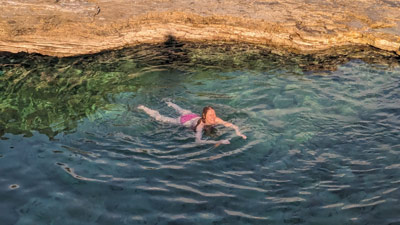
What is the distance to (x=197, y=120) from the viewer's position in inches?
336

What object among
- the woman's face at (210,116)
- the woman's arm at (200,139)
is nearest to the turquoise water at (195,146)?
the woman's arm at (200,139)

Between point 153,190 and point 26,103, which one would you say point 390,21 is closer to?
point 153,190

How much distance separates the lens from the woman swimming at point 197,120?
8031 millimetres

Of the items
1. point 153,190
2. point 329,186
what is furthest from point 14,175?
point 329,186

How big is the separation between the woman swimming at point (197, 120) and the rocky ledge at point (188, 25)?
3.30 metres

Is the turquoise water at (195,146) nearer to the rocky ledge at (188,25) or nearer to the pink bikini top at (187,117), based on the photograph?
the pink bikini top at (187,117)

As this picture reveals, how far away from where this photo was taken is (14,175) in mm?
6777

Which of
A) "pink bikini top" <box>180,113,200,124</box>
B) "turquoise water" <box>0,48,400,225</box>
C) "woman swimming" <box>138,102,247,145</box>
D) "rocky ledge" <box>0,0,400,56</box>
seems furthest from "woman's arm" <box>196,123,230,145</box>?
"rocky ledge" <box>0,0,400,56</box>

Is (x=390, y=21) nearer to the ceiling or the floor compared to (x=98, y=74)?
nearer to the ceiling

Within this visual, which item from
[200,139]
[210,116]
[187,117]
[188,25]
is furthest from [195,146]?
[188,25]

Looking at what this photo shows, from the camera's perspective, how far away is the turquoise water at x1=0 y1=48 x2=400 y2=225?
6086mm

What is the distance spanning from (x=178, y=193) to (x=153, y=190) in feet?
1.37

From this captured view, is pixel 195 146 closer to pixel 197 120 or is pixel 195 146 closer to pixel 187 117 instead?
pixel 197 120

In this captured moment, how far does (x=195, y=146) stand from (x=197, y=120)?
31.7 inches
